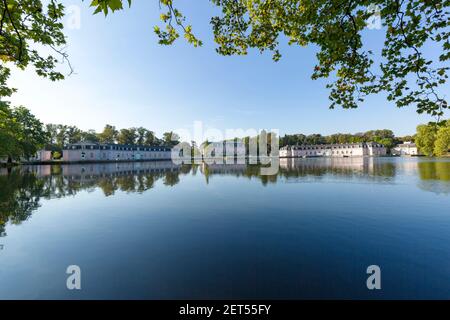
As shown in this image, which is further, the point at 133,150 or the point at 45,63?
the point at 133,150

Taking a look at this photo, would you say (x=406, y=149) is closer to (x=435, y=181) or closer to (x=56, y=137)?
(x=435, y=181)

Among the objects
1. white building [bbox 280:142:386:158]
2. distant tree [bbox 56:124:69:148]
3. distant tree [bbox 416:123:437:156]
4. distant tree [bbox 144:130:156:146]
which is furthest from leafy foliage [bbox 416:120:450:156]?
distant tree [bbox 56:124:69:148]

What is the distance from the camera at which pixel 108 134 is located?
93938 mm

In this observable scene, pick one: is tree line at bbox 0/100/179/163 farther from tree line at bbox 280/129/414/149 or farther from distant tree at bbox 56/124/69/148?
tree line at bbox 280/129/414/149

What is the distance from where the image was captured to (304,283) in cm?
489

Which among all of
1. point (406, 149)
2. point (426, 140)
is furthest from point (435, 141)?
point (406, 149)

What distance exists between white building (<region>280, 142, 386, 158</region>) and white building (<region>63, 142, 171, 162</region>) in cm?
8257

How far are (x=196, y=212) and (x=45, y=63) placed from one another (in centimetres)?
924

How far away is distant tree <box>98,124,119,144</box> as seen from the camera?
93.3 metres

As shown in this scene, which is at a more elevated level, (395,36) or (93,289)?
(395,36)

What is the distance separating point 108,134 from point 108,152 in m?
24.2
